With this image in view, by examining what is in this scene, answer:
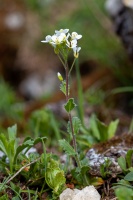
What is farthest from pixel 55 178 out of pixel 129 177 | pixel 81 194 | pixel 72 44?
pixel 72 44

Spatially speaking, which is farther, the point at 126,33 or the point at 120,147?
the point at 126,33

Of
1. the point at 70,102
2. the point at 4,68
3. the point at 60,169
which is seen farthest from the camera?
the point at 4,68

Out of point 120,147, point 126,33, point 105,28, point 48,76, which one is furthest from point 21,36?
point 120,147

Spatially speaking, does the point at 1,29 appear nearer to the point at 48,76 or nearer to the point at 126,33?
the point at 48,76

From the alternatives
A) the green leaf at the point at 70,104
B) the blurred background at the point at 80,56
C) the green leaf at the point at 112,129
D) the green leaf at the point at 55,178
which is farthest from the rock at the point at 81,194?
the blurred background at the point at 80,56

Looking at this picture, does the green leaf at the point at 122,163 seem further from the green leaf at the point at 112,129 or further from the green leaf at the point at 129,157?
the green leaf at the point at 112,129

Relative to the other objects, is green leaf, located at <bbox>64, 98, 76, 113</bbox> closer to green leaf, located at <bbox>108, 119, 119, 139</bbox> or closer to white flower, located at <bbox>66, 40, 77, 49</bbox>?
white flower, located at <bbox>66, 40, 77, 49</bbox>

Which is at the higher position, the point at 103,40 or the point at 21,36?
the point at 21,36

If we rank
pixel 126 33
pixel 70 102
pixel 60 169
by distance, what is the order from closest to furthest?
pixel 70 102 < pixel 60 169 < pixel 126 33
